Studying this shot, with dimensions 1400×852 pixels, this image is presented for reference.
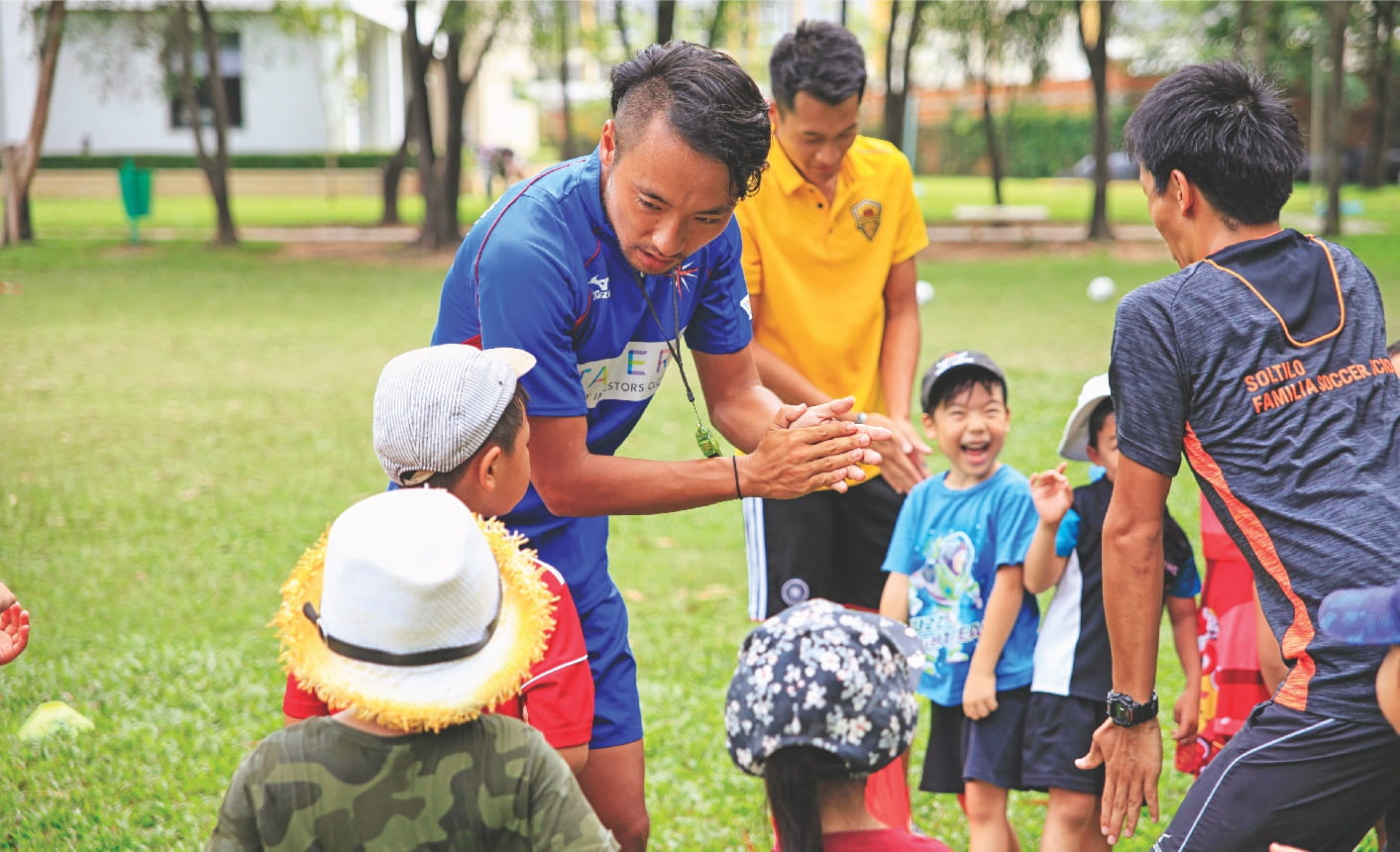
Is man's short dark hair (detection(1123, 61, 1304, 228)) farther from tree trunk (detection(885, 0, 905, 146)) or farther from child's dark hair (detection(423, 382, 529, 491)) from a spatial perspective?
tree trunk (detection(885, 0, 905, 146))

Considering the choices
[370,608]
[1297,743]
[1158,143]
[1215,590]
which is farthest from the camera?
[1215,590]

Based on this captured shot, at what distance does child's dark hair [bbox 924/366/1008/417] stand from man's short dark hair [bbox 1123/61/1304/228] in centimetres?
126

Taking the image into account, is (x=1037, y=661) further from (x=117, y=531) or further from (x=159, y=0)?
(x=159, y=0)

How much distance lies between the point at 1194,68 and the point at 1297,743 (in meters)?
1.38

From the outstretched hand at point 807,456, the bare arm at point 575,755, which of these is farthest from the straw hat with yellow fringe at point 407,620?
the outstretched hand at point 807,456

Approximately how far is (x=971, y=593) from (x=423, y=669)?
225 centimetres

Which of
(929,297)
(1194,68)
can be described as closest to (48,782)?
(1194,68)

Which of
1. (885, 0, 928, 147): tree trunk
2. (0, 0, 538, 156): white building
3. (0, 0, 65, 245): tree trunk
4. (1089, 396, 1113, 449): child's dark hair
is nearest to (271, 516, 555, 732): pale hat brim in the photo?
(1089, 396, 1113, 449): child's dark hair

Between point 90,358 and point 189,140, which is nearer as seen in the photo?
point 90,358

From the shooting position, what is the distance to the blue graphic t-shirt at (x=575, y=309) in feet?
9.80

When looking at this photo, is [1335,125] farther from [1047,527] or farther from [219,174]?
[1047,527]

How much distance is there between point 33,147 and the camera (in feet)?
66.0

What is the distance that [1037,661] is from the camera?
12.8ft

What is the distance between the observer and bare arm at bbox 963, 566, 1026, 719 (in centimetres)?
387
